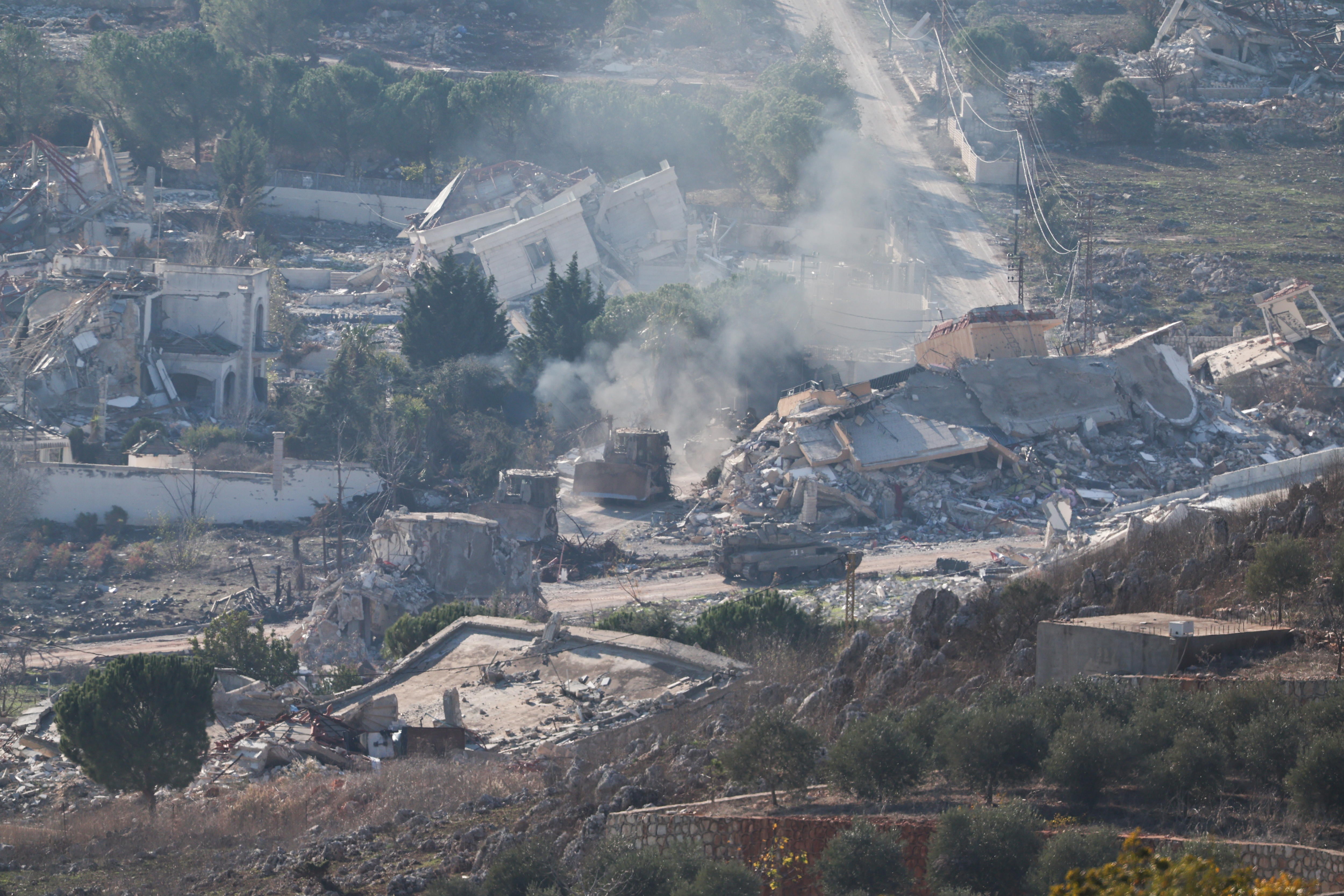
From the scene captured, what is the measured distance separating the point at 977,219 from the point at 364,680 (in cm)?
3243

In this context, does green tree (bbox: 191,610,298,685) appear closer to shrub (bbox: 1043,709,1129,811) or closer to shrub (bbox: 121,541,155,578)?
shrub (bbox: 121,541,155,578)

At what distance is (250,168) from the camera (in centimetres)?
4806

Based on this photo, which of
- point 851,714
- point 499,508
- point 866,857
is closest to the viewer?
point 866,857

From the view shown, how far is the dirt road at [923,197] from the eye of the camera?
42.1 metres

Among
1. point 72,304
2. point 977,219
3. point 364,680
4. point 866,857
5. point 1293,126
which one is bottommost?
point 364,680

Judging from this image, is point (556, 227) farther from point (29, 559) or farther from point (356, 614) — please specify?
point (356, 614)

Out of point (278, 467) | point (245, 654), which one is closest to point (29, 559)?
point (278, 467)

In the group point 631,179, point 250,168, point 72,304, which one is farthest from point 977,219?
point 72,304

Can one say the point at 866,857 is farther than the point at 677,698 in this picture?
No

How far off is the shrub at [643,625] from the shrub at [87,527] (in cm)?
1392

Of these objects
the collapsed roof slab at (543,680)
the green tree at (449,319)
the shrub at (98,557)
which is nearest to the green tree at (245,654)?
the collapsed roof slab at (543,680)

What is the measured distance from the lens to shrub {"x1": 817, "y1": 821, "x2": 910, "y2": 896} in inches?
355

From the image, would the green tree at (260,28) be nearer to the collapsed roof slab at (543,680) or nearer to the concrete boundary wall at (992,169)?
the concrete boundary wall at (992,169)

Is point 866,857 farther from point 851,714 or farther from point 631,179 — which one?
point 631,179
